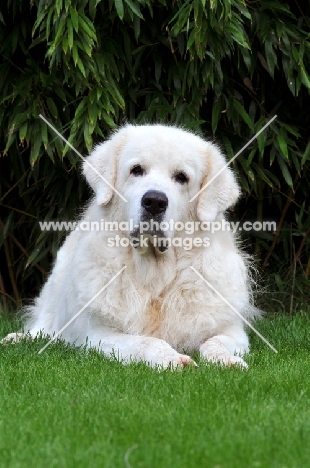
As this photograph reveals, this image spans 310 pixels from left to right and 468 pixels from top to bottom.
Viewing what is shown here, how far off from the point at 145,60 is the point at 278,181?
1.19m

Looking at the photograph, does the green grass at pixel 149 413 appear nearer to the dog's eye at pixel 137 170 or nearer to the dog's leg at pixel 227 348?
the dog's leg at pixel 227 348

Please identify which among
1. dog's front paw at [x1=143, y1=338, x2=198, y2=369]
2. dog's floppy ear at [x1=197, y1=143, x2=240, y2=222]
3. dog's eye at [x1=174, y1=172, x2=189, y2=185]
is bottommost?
dog's front paw at [x1=143, y1=338, x2=198, y2=369]

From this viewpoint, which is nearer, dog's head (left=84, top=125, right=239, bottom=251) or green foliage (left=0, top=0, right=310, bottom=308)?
dog's head (left=84, top=125, right=239, bottom=251)

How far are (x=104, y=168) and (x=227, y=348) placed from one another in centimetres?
107

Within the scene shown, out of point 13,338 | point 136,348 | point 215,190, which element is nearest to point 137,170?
point 215,190

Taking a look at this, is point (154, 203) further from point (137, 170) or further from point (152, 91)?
point (152, 91)

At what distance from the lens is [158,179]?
12.8ft

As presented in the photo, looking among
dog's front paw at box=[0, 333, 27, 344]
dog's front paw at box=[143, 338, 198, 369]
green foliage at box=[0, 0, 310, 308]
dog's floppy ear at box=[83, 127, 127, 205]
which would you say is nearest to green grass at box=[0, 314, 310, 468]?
dog's front paw at box=[143, 338, 198, 369]

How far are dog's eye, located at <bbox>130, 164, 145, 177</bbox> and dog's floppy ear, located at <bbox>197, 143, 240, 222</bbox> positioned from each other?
0.31 meters

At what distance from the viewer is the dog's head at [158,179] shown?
3.84 metres

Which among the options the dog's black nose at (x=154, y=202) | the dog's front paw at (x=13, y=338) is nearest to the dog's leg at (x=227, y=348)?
the dog's black nose at (x=154, y=202)

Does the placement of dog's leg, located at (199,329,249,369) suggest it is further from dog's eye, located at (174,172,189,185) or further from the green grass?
dog's eye, located at (174,172,189,185)

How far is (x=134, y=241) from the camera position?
397 cm

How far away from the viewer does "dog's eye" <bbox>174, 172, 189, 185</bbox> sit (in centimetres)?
400
